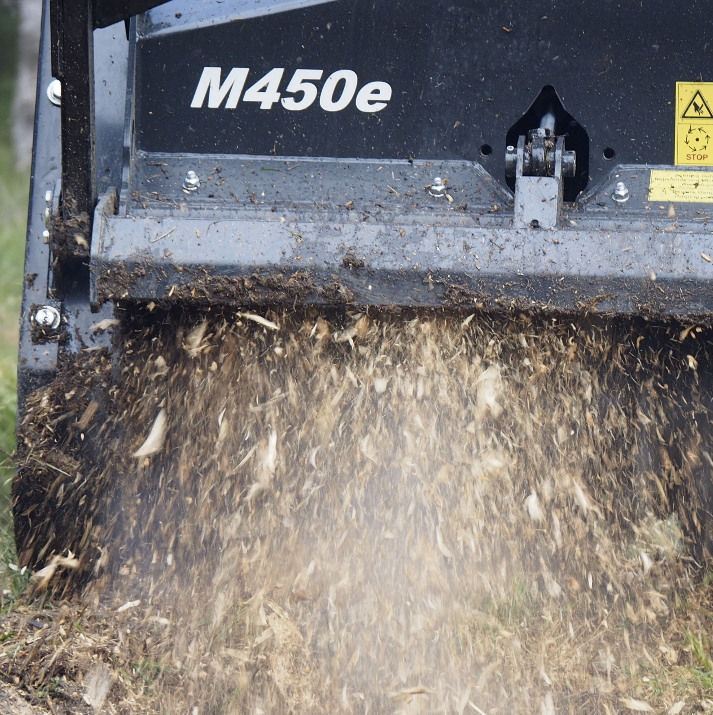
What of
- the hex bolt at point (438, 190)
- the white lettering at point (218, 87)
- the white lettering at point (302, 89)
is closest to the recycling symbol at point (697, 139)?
the hex bolt at point (438, 190)

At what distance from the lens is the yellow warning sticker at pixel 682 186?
1975 mm

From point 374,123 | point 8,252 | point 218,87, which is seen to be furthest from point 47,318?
point 8,252

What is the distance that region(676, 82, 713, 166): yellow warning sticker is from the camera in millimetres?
1988

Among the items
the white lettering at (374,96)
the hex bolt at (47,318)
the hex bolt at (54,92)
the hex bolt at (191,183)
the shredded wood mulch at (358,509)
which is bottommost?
the shredded wood mulch at (358,509)

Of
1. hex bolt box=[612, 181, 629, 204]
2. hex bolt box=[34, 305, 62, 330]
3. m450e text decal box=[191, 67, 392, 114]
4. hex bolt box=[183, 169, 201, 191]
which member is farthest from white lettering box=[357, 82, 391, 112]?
hex bolt box=[34, 305, 62, 330]

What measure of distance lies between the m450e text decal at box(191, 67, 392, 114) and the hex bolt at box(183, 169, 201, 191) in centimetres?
17

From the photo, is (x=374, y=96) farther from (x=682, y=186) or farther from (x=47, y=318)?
(x=47, y=318)

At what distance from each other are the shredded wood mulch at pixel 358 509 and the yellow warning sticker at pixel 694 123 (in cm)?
39

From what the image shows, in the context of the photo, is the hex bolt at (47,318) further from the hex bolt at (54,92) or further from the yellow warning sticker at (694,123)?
the yellow warning sticker at (694,123)

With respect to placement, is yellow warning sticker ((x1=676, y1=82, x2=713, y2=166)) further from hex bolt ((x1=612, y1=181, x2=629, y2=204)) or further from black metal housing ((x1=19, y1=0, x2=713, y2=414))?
hex bolt ((x1=612, y1=181, x2=629, y2=204))

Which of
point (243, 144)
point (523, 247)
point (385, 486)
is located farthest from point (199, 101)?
point (385, 486)

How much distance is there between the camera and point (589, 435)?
6.98 ft

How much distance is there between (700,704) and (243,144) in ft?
5.39

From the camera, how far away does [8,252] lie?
253 inches
